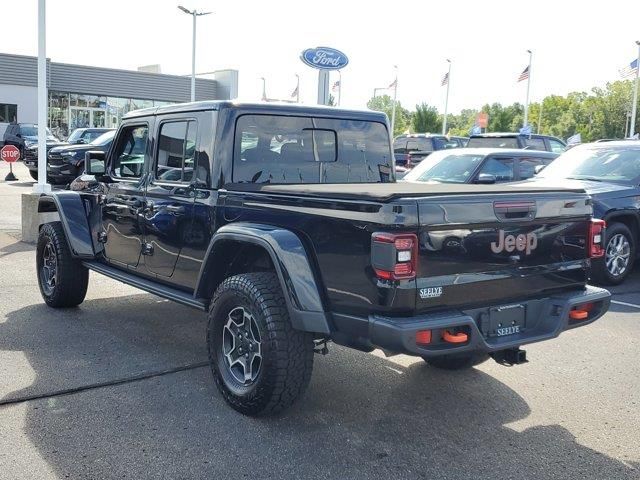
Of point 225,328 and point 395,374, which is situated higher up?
point 225,328

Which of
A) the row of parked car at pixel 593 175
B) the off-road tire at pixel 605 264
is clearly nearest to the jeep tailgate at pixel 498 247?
the row of parked car at pixel 593 175

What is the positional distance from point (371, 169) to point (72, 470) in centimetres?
313

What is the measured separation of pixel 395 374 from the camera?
4941mm

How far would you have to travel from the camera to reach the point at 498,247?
376cm

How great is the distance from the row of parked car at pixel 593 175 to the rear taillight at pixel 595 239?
135 inches

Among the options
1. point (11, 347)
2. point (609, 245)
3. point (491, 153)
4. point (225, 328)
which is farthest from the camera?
point (491, 153)

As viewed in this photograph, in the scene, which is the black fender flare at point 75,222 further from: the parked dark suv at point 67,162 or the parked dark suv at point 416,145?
the parked dark suv at point 416,145

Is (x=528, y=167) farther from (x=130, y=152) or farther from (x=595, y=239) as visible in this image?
(x=130, y=152)

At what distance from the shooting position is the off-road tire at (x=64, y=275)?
6242 millimetres

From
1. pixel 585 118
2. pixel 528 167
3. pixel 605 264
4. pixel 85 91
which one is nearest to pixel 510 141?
pixel 528 167

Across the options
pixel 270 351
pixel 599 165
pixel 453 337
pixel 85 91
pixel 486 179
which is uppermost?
pixel 85 91

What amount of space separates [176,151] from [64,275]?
6.54 ft

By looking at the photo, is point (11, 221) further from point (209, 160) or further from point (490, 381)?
point (490, 381)

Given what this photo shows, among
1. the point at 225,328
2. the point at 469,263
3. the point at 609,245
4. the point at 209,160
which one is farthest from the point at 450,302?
the point at 609,245
